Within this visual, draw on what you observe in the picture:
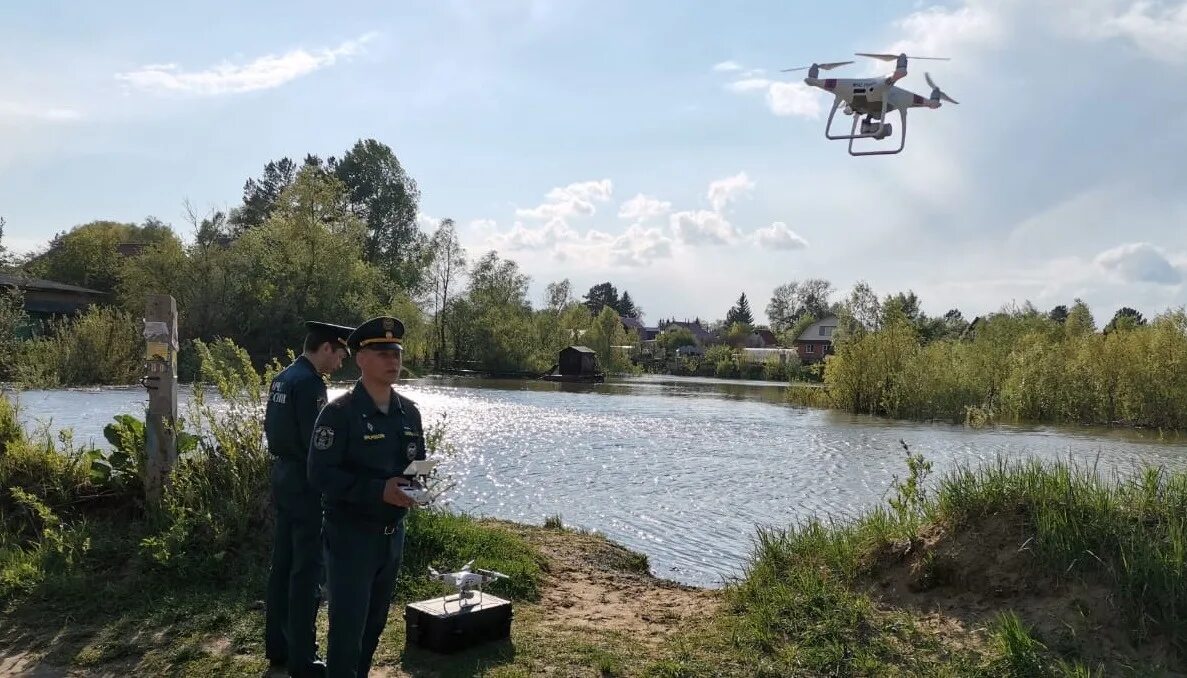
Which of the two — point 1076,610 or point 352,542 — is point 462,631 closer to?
point 352,542

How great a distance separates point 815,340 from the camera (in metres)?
98.4

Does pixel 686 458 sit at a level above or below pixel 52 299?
below

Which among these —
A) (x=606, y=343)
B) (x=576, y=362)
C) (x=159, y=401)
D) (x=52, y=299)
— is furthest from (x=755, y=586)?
(x=606, y=343)

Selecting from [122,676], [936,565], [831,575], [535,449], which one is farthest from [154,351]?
[535,449]

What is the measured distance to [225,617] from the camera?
525 cm

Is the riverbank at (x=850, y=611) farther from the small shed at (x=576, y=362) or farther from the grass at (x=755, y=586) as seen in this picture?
the small shed at (x=576, y=362)

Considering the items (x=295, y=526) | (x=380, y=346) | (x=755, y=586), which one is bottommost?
(x=755, y=586)

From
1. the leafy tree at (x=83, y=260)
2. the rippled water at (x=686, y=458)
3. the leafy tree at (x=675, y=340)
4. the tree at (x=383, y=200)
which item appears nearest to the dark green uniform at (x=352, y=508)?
the rippled water at (x=686, y=458)

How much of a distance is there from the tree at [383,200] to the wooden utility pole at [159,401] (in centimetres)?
6085

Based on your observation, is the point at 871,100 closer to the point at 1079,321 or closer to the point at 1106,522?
the point at 1106,522

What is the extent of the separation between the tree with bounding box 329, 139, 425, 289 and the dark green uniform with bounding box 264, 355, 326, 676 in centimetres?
6353

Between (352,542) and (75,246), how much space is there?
63172 mm

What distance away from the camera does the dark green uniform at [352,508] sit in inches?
134

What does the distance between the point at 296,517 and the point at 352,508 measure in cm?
116
